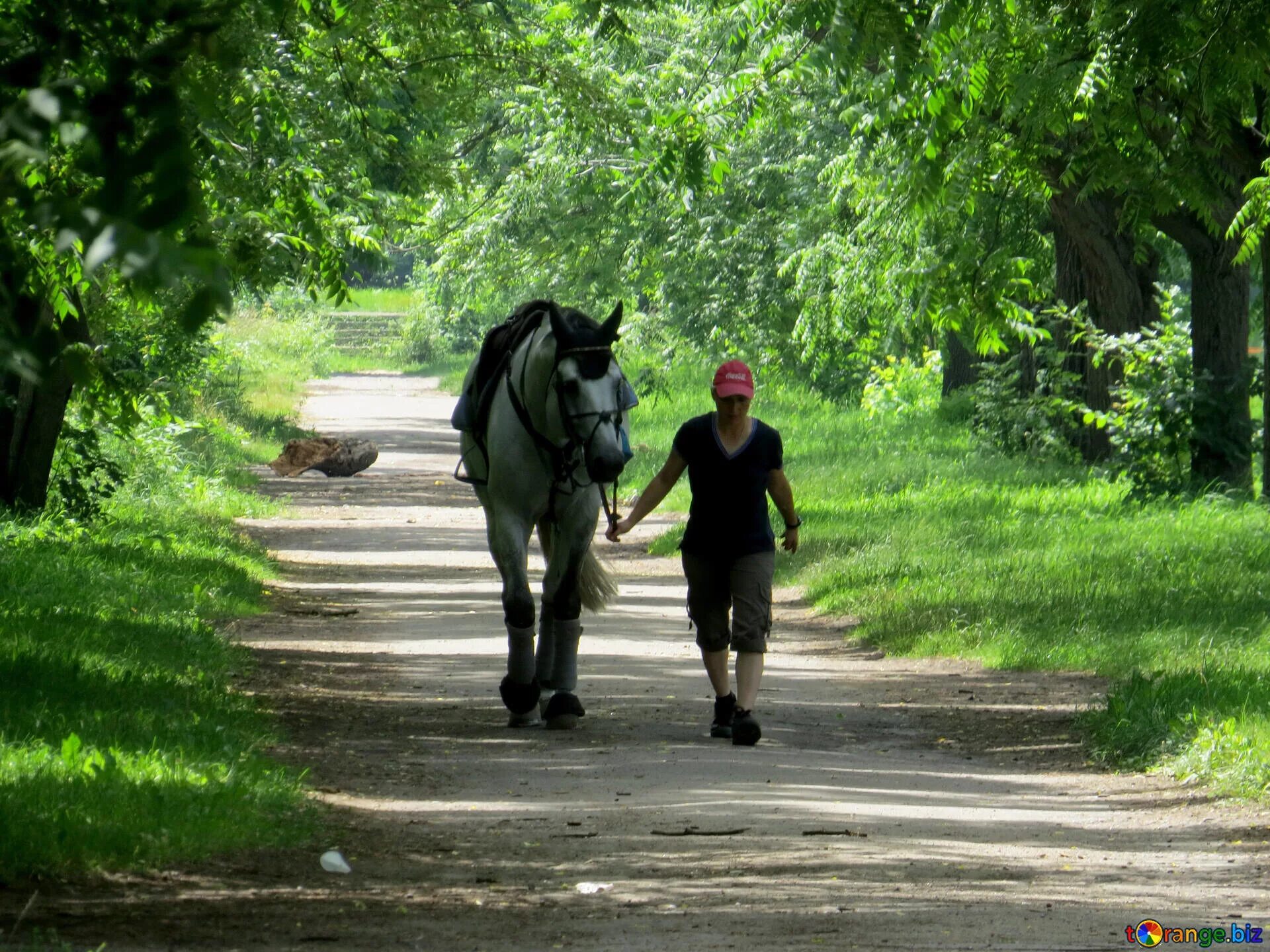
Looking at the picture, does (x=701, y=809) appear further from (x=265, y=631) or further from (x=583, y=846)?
(x=265, y=631)

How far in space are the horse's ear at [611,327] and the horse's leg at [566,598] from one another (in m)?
1.10

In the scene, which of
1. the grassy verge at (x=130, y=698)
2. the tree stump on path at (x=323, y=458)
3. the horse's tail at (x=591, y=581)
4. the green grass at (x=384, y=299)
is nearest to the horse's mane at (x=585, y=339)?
the horse's tail at (x=591, y=581)

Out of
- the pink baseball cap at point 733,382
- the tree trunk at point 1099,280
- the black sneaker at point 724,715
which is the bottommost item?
the black sneaker at point 724,715

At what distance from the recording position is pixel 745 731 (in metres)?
9.11

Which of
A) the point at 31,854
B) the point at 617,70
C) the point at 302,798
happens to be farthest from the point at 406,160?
the point at 617,70

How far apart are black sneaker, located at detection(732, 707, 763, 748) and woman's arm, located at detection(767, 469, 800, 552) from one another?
91 cm

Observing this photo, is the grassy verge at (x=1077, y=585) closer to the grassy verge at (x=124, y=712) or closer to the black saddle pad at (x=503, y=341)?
the black saddle pad at (x=503, y=341)

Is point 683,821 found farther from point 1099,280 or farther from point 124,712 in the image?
point 1099,280

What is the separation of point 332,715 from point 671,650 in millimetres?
3389

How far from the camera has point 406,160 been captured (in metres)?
15.0

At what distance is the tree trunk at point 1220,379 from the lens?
60.6 ft

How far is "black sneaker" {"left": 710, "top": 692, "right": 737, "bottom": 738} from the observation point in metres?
9.40

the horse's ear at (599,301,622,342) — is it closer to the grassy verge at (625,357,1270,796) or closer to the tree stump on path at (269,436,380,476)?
the grassy verge at (625,357,1270,796)

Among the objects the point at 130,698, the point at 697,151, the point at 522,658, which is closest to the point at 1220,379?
the point at 697,151
